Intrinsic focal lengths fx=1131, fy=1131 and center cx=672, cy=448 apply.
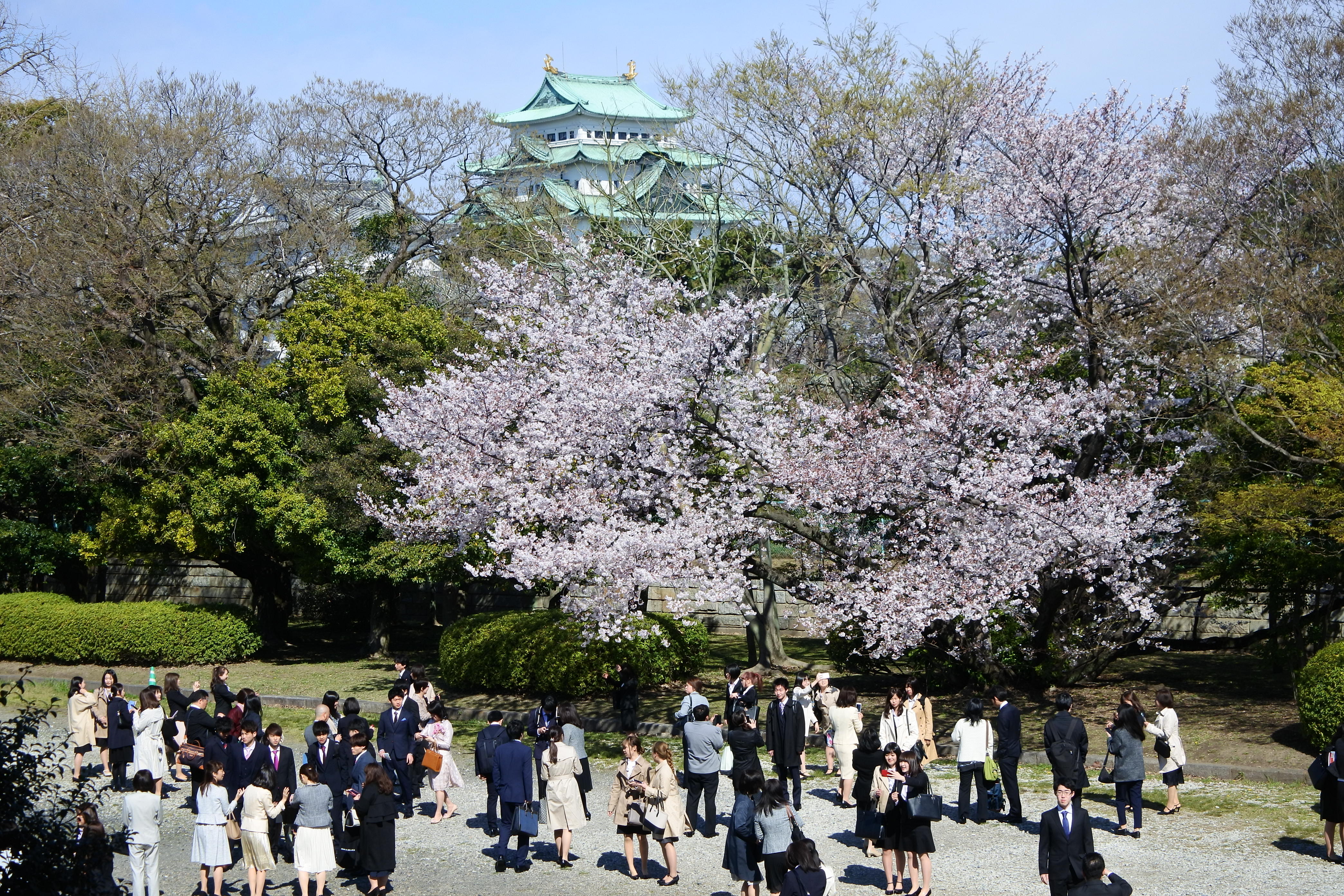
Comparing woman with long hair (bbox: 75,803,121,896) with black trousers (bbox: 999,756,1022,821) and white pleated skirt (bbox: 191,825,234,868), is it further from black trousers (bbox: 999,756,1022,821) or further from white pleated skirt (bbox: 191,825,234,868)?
black trousers (bbox: 999,756,1022,821)

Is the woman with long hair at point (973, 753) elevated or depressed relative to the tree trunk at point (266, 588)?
depressed

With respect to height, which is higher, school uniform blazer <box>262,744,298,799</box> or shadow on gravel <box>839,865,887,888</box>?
school uniform blazer <box>262,744,298,799</box>

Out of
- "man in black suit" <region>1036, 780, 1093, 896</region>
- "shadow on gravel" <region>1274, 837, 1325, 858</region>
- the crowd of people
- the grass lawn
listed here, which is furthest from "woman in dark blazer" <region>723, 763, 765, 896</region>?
the grass lawn

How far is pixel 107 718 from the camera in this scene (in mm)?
14664

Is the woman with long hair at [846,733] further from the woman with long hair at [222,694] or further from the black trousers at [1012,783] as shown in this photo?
the woman with long hair at [222,694]

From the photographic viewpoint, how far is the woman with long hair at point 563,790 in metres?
10.9

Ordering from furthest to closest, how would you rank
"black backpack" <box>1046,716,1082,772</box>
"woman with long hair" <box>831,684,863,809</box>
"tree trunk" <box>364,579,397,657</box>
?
"tree trunk" <box>364,579,397,657</box>
"woman with long hair" <box>831,684,863,809</box>
"black backpack" <box>1046,716,1082,772</box>

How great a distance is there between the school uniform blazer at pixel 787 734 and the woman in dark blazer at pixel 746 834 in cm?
278

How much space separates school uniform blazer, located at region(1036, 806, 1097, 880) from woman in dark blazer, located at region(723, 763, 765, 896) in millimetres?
2188

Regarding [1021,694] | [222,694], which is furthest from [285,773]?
[1021,694]

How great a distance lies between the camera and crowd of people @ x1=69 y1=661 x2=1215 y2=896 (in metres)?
9.30

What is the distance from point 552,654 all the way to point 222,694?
22.5 feet

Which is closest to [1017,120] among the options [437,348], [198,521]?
[437,348]

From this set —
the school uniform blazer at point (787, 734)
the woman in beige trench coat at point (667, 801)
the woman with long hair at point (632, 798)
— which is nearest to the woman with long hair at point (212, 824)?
the woman with long hair at point (632, 798)
